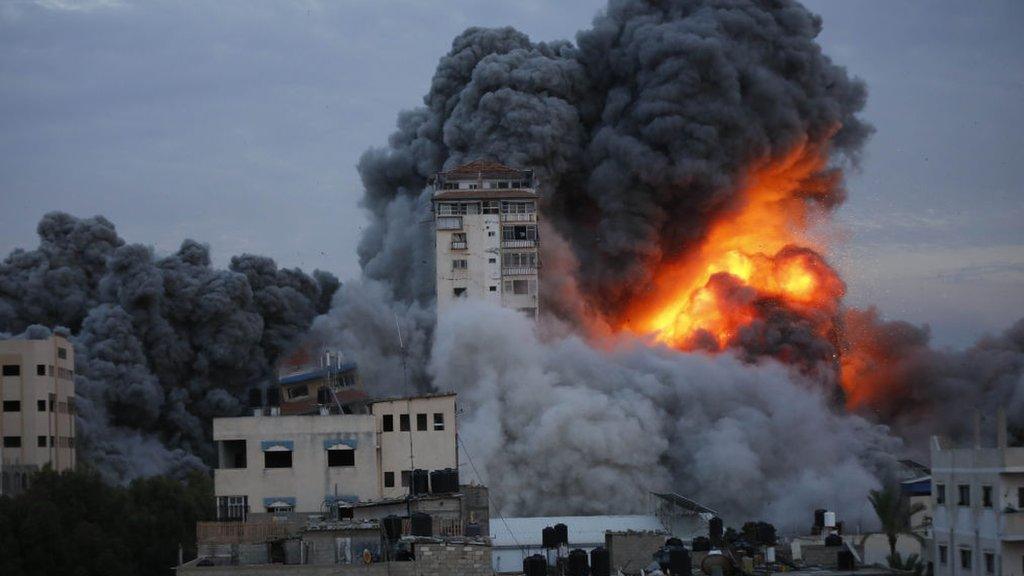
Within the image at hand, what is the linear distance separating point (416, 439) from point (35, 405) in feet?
87.3

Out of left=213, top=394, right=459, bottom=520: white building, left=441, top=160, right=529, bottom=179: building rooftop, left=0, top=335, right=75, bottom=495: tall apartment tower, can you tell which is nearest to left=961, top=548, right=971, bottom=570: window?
left=213, top=394, right=459, bottom=520: white building

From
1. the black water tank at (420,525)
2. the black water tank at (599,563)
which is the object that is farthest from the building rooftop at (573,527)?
the black water tank at (420,525)

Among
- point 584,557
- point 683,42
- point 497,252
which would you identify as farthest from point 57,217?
point 584,557

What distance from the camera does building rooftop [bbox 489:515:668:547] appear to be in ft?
214

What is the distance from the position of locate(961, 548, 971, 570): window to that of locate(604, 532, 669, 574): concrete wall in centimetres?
882

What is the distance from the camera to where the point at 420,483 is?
56.1 metres

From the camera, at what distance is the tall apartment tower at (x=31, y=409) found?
277 ft

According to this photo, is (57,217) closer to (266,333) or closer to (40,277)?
(40,277)

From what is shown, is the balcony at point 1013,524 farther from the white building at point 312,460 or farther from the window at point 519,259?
the window at point 519,259

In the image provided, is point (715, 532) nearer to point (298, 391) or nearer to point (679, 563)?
point (679, 563)

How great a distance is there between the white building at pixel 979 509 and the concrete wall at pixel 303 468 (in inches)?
708

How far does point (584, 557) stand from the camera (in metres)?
49.9

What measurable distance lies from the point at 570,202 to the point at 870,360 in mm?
14515

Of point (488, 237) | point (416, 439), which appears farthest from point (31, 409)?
point (416, 439)
